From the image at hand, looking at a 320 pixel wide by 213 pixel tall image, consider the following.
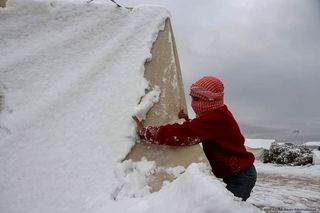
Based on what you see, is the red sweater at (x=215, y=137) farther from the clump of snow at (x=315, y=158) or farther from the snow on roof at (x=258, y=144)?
the snow on roof at (x=258, y=144)

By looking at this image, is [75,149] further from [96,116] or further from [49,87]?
[49,87]

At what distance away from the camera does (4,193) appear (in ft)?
6.44

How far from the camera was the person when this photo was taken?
2424mm

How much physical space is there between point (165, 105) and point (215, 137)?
0.40 m

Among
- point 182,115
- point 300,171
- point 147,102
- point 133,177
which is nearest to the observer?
point 133,177

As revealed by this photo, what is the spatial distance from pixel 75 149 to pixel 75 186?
23 centimetres

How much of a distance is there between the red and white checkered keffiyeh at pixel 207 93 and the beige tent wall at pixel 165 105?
0.12 metres

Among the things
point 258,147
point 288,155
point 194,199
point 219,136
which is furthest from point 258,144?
point 194,199

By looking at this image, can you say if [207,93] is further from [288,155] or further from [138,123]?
[288,155]

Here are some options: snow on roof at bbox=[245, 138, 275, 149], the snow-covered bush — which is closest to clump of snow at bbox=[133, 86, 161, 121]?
the snow-covered bush

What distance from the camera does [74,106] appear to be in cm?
232

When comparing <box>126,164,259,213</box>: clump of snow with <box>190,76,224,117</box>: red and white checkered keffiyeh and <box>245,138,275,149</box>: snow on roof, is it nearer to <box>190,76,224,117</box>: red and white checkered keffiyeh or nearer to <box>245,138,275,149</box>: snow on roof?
<box>190,76,224,117</box>: red and white checkered keffiyeh

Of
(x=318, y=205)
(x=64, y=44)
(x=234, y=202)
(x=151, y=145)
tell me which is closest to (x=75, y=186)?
(x=151, y=145)

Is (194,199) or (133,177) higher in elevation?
(194,199)
